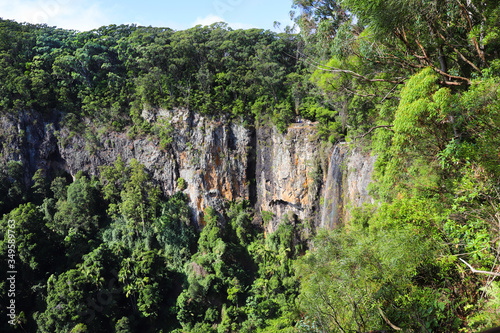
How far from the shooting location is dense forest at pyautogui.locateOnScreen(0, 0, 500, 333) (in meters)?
3.86

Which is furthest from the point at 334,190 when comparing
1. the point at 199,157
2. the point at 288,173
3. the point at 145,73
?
the point at 145,73

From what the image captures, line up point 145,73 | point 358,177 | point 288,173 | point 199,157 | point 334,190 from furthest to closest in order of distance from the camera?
point 145,73 → point 199,157 → point 288,173 → point 334,190 → point 358,177

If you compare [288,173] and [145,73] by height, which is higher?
[145,73]

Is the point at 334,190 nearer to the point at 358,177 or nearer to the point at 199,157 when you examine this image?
the point at 358,177

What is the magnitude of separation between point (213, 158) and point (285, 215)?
273 inches

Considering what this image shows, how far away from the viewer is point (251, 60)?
22.5m

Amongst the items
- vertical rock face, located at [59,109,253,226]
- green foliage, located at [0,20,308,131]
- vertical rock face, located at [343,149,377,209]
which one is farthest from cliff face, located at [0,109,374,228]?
green foliage, located at [0,20,308,131]

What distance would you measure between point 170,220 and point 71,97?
1525 cm

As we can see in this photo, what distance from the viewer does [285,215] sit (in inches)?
737

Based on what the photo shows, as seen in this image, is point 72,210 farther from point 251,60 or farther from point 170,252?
point 251,60

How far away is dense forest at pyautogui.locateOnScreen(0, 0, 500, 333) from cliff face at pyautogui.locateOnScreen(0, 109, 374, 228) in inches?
32.9

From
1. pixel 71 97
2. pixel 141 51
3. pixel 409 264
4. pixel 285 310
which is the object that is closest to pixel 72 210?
pixel 71 97

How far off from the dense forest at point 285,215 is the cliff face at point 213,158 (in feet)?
2.74

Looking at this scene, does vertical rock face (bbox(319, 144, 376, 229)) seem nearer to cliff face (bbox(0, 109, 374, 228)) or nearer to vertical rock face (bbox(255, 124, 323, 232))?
cliff face (bbox(0, 109, 374, 228))
